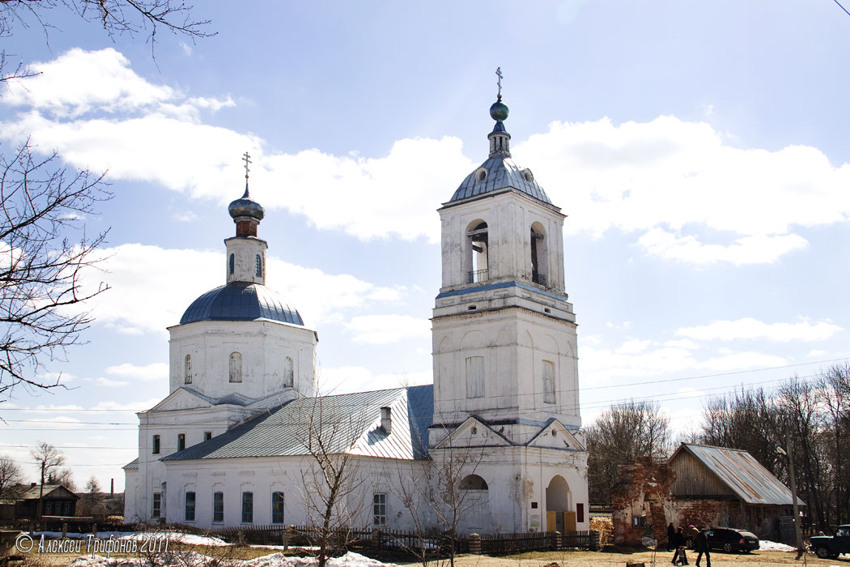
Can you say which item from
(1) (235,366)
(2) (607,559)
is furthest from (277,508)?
(2) (607,559)

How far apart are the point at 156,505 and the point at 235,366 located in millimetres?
7024

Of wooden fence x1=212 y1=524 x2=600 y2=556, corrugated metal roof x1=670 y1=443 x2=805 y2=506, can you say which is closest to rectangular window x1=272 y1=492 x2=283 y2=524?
wooden fence x1=212 y1=524 x2=600 y2=556

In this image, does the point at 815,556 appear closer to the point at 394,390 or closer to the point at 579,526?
the point at 579,526

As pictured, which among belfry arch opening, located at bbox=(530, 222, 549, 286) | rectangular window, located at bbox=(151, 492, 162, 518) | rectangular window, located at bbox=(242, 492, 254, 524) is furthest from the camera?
rectangular window, located at bbox=(151, 492, 162, 518)

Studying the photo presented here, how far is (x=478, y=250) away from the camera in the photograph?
33.1m

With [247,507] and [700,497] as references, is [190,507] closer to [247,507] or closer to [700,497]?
[247,507]

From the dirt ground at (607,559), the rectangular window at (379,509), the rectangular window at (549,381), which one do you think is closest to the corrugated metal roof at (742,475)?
the dirt ground at (607,559)

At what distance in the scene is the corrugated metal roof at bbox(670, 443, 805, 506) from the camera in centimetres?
3391

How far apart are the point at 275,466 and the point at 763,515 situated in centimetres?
2064

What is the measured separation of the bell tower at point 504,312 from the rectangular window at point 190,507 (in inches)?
408

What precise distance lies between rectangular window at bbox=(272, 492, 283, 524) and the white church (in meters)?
0.04

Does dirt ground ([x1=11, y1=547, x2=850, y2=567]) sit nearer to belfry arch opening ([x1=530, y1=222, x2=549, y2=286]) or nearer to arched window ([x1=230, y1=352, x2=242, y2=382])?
belfry arch opening ([x1=530, y1=222, x2=549, y2=286])

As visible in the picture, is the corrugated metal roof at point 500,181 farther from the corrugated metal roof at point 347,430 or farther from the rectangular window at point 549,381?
the corrugated metal roof at point 347,430

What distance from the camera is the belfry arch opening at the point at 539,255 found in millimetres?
32531
